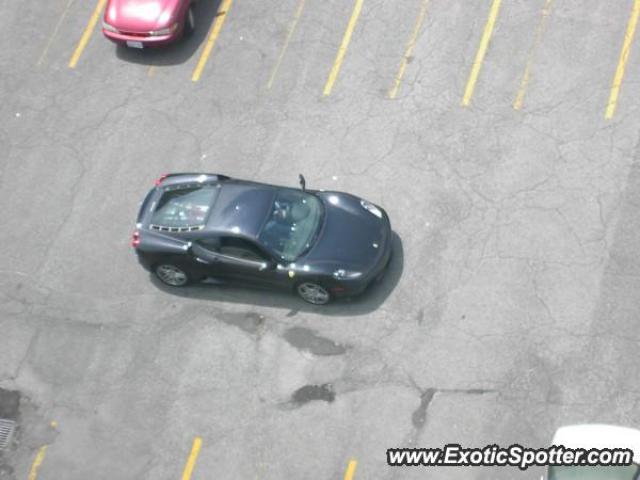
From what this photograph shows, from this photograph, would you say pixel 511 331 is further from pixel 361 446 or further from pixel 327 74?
pixel 327 74

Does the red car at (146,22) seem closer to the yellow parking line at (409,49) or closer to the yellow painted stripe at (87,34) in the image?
the yellow painted stripe at (87,34)

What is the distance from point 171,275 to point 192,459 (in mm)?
2821

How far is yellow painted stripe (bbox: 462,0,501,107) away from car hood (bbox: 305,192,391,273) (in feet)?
9.91

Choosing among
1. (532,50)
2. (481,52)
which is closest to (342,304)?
(481,52)

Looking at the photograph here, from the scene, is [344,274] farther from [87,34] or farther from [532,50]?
[87,34]

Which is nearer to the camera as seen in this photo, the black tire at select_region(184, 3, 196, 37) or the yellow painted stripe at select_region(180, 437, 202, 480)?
the yellow painted stripe at select_region(180, 437, 202, 480)

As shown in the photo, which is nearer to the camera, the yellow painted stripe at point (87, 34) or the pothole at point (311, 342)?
the pothole at point (311, 342)

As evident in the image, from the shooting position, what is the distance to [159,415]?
38.7 ft

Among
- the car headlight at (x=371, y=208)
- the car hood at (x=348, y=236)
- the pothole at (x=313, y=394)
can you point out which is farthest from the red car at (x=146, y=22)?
the pothole at (x=313, y=394)

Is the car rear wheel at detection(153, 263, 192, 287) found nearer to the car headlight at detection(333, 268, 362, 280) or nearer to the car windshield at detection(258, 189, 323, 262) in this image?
the car windshield at detection(258, 189, 323, 262)

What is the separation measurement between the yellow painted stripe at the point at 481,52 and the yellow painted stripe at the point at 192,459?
23.2ft

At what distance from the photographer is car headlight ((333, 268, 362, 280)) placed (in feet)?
39.5

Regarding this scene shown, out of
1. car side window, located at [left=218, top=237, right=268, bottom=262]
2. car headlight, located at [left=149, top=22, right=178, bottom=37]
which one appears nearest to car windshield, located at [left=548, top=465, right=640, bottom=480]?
car side window, located at [left=218, top=237, right=268, bottom=262]

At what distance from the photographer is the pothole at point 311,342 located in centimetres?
1212
